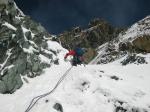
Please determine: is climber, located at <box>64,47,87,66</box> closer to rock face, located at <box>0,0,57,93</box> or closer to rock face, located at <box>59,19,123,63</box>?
→ rock face, located at <box>0,0,57,93</box>

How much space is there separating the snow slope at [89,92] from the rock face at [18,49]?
962 mm

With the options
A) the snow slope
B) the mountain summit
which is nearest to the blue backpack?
the snow slope

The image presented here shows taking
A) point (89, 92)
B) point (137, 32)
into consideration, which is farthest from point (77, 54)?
point (137, 32)

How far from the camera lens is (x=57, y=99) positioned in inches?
686

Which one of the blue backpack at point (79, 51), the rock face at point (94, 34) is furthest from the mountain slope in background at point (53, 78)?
the rock face at point (94, 34)

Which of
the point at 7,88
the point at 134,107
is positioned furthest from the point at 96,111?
the point at 7,88

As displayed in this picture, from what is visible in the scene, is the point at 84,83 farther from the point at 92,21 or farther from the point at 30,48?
the point at 92,21

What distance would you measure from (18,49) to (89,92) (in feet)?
25.5

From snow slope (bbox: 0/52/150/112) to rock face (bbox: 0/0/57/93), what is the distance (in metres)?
0.96

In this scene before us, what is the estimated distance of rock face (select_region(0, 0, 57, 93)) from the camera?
21.3 meters

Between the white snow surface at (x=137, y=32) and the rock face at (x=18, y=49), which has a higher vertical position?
the white snow surface at (x=137, y=32)

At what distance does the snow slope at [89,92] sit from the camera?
17.0 m

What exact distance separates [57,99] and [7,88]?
495cm

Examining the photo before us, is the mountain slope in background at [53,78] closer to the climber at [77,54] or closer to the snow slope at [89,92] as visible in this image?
the snow slope at [89,92]
